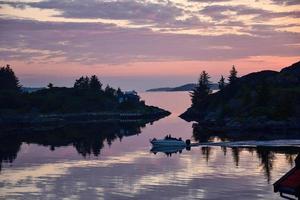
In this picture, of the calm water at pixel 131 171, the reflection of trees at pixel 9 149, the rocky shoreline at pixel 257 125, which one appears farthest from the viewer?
the rocky shoreline at pixel 257 125

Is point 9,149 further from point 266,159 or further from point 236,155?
point 266,159

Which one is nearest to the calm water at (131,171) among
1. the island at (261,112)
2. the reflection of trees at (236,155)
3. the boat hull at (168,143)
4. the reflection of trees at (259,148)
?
the reflection of trees at (236,155)

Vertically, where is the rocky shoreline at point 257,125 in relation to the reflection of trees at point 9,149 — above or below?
above

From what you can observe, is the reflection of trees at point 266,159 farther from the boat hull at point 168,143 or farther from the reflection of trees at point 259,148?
the boat hull at point 168,143

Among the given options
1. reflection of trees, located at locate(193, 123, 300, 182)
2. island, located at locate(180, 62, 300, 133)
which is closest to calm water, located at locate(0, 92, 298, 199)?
reflection of trees, located at locate(193, 123, 300, 182)

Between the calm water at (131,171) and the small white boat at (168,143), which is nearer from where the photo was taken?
the calm water at (131,171)

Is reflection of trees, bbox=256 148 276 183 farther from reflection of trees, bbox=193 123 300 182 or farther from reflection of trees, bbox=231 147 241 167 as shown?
reflection of trees, bbox=231 147 241 167

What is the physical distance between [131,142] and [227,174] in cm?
6333

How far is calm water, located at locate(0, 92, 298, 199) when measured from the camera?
211ft

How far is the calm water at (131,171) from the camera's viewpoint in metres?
64.4

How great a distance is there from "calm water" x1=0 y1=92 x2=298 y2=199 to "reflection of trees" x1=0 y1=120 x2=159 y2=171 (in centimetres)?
27

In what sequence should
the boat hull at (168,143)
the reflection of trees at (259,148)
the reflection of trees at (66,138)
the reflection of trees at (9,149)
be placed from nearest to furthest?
the reflection of trees at (259,148), the reflection of trees at (9,149), the reflection of trees at (66,138), the boat hull at (168,143)

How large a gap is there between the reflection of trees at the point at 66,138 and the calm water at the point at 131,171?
0.89 ft

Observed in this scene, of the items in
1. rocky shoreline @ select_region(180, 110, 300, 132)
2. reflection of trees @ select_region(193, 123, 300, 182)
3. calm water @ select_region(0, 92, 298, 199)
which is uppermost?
rocky shoreline @ select_region(180, 110, 300, 132)
